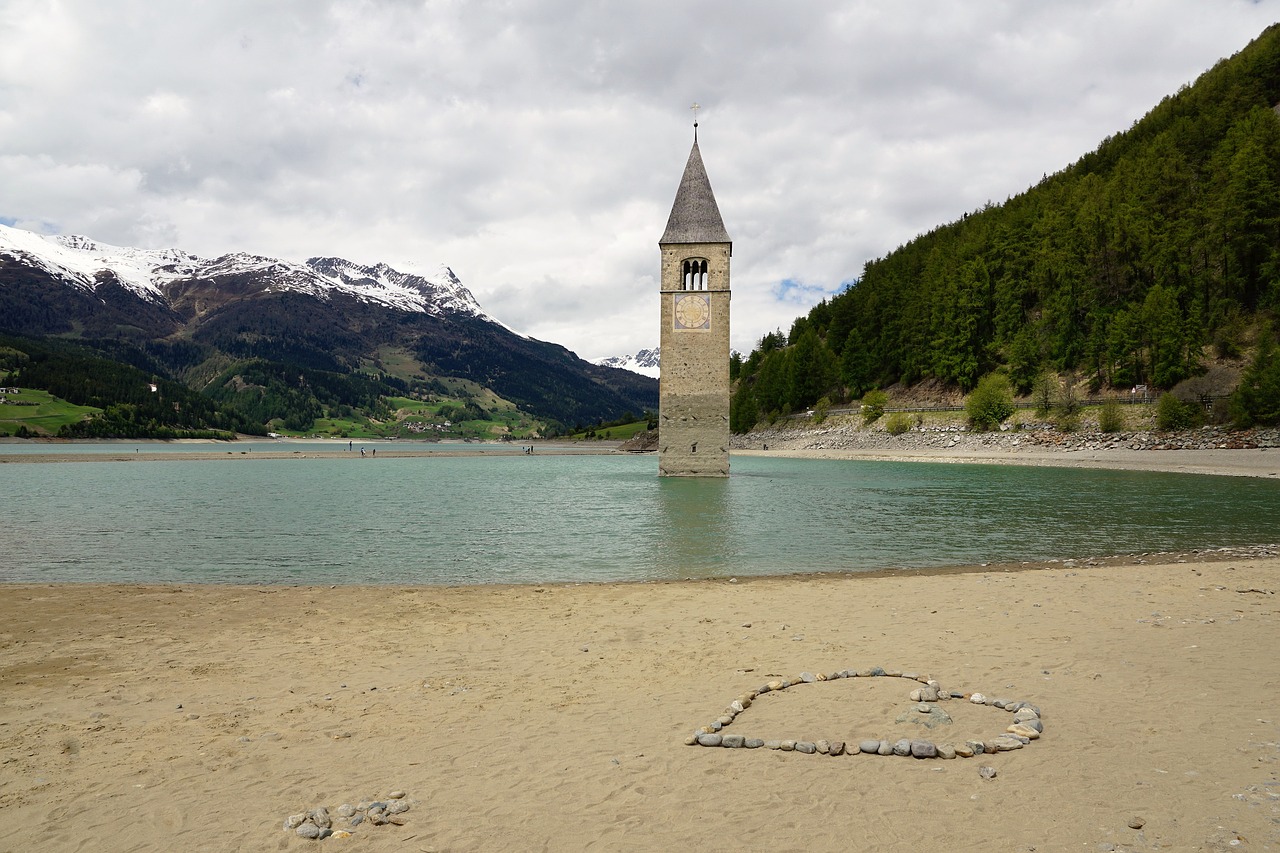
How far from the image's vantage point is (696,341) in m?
56.3

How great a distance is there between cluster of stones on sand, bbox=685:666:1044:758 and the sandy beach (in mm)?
102

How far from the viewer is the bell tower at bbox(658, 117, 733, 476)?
56188mm

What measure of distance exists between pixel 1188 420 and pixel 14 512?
83.3 meters

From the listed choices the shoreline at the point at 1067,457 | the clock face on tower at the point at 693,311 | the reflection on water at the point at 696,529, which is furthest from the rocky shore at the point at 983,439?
the reflection on water at the point at 696,529

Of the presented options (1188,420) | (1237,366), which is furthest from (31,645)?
(1237,366)

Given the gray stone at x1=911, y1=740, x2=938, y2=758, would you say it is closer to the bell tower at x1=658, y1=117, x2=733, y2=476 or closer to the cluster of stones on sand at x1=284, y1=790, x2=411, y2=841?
the cluster of stones on sand at x1=284, y1=790, x2=411, y2=841

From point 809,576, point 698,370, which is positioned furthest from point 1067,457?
point 809,576

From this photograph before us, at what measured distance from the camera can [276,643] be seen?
11953 millimetres

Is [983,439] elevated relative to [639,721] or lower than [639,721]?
elevated

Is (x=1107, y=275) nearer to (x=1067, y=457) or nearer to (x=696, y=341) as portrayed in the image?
(x=1067, y=457)

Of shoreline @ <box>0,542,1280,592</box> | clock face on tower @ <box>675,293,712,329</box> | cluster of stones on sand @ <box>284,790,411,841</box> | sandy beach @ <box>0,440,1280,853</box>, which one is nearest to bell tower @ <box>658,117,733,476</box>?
clock face on tower @ <box>675,293,712,329</box>

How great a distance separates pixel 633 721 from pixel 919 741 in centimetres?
308

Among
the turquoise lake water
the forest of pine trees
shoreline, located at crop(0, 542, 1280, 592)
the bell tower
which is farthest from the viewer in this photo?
the forest of pine trees

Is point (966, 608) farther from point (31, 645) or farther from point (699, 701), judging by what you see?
point (31, 645)
